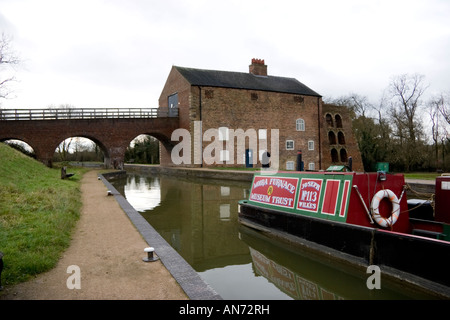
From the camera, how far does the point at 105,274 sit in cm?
357

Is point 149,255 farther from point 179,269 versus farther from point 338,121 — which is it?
point 338,121

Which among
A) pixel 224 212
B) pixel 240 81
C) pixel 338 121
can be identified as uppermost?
pixel 240 81

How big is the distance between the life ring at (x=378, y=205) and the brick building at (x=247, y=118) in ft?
64.9

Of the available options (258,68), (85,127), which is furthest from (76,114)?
(258,68)

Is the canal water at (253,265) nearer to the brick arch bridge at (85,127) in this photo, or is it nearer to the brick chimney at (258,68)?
the brick arch bridge at (85,127)

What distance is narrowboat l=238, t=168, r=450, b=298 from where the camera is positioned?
12.3ft

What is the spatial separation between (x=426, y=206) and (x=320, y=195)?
5.38 ft

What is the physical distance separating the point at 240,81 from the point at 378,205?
74.8 ft

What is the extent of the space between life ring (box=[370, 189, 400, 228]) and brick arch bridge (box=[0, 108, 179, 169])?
21429 millimetres

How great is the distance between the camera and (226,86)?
82.5 ft

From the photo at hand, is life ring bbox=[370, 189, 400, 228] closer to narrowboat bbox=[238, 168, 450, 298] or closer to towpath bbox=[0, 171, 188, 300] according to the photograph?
narrowboat bbox=[238, 168, 450, 298]

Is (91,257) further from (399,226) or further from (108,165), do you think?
(108,165)

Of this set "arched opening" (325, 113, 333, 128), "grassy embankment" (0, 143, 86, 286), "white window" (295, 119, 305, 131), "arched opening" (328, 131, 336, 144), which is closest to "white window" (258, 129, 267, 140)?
"white window" (295, 119, 305, 131)
